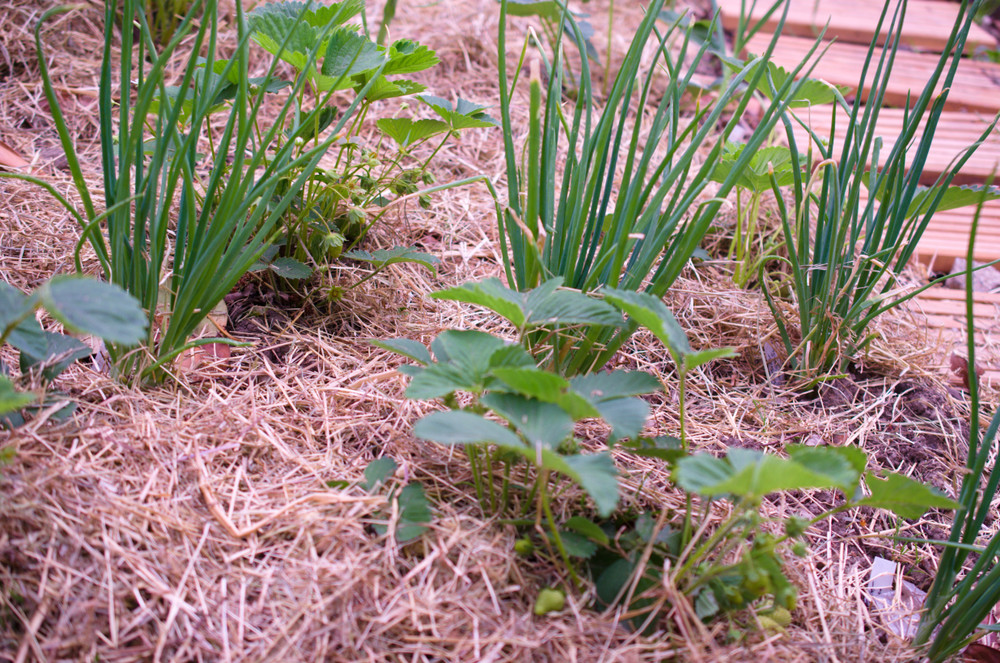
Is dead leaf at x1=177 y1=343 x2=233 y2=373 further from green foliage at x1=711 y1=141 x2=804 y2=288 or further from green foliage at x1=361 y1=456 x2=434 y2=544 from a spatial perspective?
green foliage at x1=711 y1=141 x2=804 y2=288

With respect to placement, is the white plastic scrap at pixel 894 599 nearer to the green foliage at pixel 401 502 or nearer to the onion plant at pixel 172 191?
the green foliage at pixel 401 502

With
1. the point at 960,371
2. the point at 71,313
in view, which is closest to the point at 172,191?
the point at 71,313

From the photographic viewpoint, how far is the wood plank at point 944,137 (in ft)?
6.44

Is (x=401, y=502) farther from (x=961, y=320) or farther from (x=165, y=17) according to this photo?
(x=165, y=17)

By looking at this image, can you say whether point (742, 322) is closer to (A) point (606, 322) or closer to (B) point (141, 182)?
(A) point (606, 322)

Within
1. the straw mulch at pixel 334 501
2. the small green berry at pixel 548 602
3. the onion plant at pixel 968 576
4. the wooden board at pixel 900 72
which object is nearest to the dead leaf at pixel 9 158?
the straw mulch at pixel 334 501

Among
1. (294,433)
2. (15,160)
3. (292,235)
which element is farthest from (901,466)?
(15,160)

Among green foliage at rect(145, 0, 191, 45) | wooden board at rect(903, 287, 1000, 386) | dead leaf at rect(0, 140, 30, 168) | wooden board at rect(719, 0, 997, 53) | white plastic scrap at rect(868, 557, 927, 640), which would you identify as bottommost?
white plastic scrap at rect(868, 557, 927, 640)

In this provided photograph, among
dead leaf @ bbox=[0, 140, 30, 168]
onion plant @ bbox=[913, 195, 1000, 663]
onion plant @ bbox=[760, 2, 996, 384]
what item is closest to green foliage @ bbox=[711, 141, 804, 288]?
Result: onion plant @ bbox=[760, 2, 996, 384]

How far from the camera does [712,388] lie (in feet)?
4.00

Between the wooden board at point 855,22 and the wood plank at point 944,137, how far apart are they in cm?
50

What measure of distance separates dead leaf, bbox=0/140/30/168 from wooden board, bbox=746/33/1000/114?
6.86 ft

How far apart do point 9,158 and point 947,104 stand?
2746 millimetres

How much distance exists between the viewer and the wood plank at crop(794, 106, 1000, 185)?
1962mm
